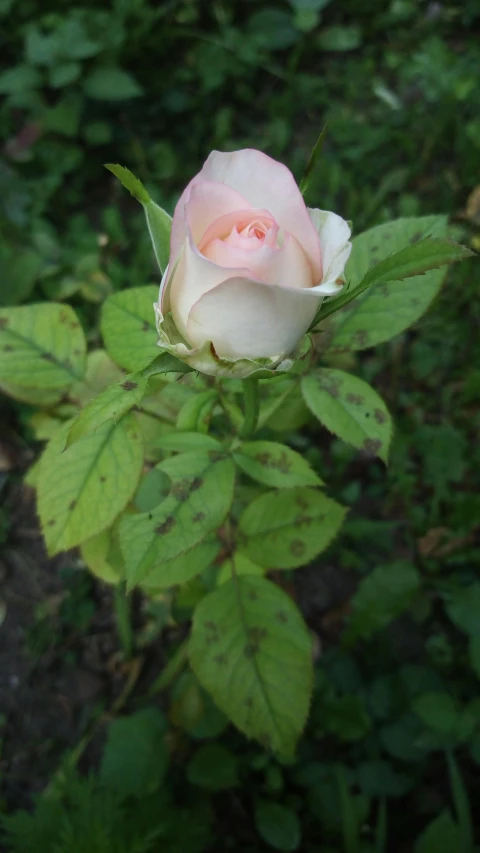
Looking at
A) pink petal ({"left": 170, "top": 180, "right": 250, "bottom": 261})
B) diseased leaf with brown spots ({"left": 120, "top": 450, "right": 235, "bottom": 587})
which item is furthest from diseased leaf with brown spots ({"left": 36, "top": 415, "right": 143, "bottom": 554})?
pink petal ({"left": 170, "top": 180, "right": 250, "bottom": 261})

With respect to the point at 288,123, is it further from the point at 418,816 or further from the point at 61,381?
the point at 418,816

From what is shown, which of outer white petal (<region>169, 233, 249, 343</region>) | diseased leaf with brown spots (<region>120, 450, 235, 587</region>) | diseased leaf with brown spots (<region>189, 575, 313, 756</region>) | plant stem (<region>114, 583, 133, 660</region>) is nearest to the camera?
outer white petal (<region>169, 233, 249, 343</region>)

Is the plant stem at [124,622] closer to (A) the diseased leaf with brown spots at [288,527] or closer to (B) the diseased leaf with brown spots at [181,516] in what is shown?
(A) the diseased leaf with brown spots at [288,527]

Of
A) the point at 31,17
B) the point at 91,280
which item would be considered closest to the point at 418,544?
the point at 91,280

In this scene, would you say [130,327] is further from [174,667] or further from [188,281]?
[174,667]

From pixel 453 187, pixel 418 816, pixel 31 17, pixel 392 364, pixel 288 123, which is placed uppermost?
pixel 31 17

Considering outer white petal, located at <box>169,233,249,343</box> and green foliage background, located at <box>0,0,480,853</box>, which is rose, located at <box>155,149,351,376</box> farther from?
green foliage background, located at <box>0,0,480,853</box>
